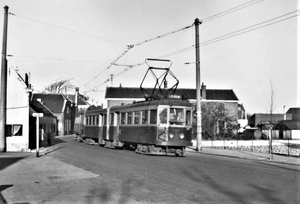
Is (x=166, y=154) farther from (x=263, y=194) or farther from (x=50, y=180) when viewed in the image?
(x=263, y=194)

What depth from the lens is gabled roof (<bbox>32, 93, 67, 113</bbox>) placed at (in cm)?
6600

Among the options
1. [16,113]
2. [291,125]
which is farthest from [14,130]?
[291,125]

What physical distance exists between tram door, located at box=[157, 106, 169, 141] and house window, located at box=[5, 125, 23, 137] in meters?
10.2

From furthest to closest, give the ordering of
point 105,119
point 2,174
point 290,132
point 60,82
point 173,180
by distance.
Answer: point 60,82
point 290,132
point 105,119
point 2,174
point 173,180

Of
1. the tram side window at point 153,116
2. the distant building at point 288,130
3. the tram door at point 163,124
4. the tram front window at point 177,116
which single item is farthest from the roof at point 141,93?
the tram door at point 163,124

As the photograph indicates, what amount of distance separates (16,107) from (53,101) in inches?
1703

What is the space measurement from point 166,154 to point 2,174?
8778mm

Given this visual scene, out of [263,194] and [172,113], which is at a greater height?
[172,113]

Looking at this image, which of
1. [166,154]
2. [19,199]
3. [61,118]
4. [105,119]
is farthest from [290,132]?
[19,199]

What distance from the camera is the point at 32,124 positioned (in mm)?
28828

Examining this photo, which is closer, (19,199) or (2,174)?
(19,199)

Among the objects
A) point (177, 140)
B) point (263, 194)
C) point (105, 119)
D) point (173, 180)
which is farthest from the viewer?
point (105, 119)

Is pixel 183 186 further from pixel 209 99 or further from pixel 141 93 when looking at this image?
pixel 141 93

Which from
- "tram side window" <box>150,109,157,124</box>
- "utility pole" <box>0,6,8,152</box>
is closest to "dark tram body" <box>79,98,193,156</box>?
"tram side window" <box>150,109,157,124</box>
